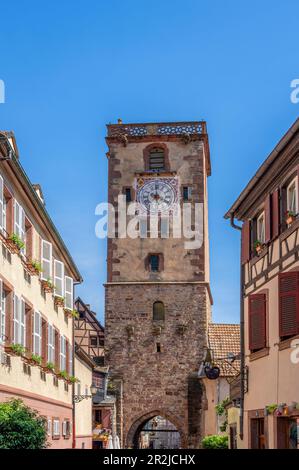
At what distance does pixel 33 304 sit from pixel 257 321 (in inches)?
211

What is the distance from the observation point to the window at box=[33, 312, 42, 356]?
2133 centimetres

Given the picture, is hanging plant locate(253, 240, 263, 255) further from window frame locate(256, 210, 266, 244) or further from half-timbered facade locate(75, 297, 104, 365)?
half-timbered facade locate(75, 297, 104, 365)

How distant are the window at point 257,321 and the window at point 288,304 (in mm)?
1668

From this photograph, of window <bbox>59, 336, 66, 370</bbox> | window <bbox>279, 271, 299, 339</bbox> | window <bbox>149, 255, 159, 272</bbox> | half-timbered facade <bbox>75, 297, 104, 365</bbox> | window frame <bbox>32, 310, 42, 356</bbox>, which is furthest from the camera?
half-timbered facade <bbox>75, 297, 104, 365</bbox>

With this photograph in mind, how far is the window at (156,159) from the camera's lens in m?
50.3

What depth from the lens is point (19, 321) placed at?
1900 centimetres

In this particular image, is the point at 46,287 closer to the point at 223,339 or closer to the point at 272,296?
the point at 272,296

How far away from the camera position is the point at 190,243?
4931cm

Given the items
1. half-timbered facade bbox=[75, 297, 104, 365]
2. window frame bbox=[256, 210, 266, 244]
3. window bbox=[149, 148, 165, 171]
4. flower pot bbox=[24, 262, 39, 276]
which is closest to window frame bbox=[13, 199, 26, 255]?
flower pot bbox=[24, 262, 39, 276]

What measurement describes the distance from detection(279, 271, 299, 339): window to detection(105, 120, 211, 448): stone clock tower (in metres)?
29.1

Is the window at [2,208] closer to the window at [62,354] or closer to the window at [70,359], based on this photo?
the window at [62,354]
